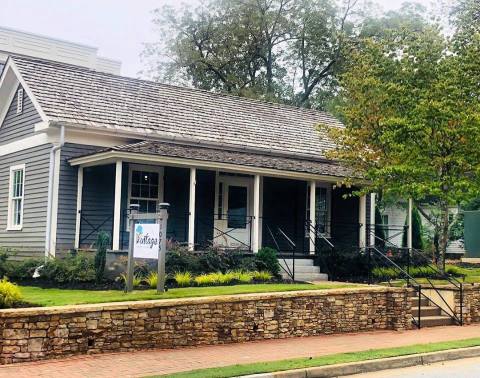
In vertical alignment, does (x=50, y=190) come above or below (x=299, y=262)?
above

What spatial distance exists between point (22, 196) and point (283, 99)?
26.5 metres

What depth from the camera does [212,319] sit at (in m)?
12.2

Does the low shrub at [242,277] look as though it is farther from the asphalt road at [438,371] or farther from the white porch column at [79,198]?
the asphalt road at [438,371]

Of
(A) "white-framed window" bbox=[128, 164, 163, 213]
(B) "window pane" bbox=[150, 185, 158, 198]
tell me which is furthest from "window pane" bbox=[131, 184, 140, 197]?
(B) "window pane" bbox=[150, 185, 158, 198]

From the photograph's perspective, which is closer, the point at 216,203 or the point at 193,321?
the point at 193,321

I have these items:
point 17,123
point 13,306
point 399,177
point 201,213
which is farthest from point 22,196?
point 399,177

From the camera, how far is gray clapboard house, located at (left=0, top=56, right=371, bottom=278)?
18.2m

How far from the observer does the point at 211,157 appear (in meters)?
18.5

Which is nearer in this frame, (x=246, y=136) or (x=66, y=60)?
(x=246, y=136)

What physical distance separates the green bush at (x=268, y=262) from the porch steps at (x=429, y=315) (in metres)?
3.58

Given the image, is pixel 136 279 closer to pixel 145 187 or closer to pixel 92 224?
pixel 92 224

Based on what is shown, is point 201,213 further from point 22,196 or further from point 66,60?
point 66,60

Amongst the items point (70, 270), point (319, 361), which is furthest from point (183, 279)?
point (319, 361)

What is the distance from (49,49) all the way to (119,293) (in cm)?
2417
